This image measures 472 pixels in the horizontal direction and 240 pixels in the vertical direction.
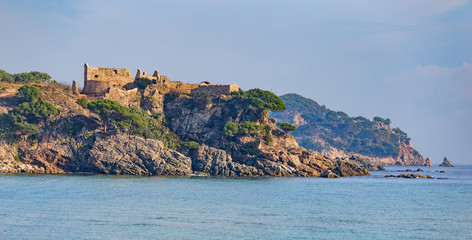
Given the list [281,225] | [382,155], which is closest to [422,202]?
[281,225]

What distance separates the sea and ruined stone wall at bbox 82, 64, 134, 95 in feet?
67.8

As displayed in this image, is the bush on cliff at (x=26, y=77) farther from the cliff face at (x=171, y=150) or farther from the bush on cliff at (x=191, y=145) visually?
the bush on cliff at (x=191, y=145)

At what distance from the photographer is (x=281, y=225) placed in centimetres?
3547

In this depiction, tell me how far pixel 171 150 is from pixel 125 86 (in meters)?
16.3

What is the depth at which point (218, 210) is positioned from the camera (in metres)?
41.3

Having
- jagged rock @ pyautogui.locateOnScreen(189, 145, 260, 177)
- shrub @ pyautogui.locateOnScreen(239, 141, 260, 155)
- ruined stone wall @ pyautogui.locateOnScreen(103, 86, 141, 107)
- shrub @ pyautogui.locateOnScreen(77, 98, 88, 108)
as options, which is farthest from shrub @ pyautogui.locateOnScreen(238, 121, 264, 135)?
shrub @ pyautogui.locateOnScreen(77, 98, 88, 108)

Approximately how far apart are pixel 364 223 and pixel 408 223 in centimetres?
297

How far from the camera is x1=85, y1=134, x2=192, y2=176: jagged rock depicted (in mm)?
69938

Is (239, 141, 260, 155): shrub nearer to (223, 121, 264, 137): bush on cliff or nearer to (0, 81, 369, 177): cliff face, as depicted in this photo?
(0, 81, 369, 177): cliff face

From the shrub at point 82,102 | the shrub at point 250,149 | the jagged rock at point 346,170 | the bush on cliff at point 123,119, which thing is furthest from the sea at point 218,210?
the jagged rock at point 346,170

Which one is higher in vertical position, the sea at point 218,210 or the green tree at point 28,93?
the green tree at point 28,93

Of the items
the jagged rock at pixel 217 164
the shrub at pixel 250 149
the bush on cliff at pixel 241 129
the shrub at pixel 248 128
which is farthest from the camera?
the shrub at pixel 248 128

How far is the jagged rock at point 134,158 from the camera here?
69938mm

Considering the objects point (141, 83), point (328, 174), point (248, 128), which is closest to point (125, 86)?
point (141, 83)
